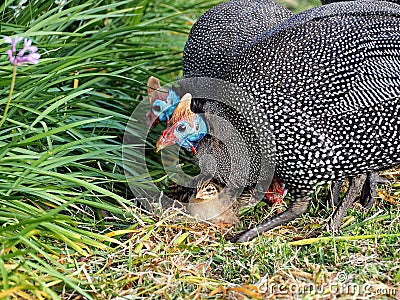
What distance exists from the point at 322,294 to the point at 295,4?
11.4 feet

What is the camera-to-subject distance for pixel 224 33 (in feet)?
10.4

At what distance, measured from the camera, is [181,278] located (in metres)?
2.36

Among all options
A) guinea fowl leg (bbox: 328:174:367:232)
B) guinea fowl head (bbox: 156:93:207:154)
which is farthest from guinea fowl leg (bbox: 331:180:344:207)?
guinea fowl head (bbox: 156:93:207:154)

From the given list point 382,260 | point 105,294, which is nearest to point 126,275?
point 105,294

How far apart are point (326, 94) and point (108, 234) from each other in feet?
3.31

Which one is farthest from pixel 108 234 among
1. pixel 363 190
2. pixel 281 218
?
pixel 363 190

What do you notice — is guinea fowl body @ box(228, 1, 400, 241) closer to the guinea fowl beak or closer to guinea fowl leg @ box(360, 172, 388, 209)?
the guinea fowl beak

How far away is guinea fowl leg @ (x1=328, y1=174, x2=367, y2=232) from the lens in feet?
9.16

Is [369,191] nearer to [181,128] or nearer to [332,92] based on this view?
[332,92]

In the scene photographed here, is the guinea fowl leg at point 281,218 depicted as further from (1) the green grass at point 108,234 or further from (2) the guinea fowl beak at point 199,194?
(2) the guinea fowl beak at point 199,194

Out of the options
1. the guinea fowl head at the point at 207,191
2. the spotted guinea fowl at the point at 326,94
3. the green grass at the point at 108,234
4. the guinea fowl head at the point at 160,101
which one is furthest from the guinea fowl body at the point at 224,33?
the guinea fowl head at the point at 207,191

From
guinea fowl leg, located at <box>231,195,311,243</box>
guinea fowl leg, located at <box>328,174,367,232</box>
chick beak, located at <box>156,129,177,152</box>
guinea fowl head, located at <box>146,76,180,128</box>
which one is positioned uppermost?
chick beak, located at <box>156,129,177,152</box>

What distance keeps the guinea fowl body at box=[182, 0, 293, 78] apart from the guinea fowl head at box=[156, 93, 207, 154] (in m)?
0.30

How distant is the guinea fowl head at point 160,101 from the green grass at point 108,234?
0.27 ft
